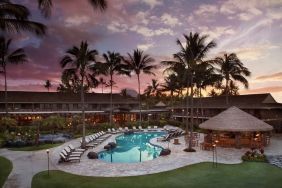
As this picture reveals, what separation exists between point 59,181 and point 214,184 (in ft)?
29.4

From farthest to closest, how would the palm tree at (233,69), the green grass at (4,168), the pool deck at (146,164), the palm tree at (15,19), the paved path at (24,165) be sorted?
1. the palm tree at (233,69)
2. the pool deck at (146,164)
3. the green grass at (4,168)
4. the paved path at (24,165)
5. the palm tree at (15,19)

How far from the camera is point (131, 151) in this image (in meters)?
29.2

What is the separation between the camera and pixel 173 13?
25.6m

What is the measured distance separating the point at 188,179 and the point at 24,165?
12.2 m

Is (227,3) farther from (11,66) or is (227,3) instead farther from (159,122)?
(11,66)

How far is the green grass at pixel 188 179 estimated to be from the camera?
49.1 ft

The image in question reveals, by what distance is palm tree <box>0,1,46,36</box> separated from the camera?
15.3m

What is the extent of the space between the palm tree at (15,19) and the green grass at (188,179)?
8991mm

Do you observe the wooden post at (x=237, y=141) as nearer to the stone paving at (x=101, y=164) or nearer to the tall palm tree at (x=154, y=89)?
the stone paving at (x=101, y=164)

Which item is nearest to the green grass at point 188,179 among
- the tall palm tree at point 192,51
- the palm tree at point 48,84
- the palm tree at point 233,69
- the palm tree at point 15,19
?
the tall palm tree at point 192,51

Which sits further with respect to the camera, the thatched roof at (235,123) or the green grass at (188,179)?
the thatched roof at (235,123)

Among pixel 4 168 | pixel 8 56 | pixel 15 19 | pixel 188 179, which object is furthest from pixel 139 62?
pixel 188 179

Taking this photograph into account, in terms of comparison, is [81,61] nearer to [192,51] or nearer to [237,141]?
[192,51]

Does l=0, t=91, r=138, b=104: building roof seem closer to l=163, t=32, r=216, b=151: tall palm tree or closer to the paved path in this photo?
the paved path
